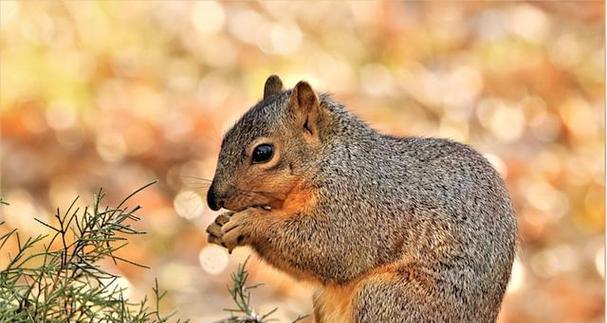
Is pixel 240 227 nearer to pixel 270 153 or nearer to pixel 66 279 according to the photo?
pixel 270 153

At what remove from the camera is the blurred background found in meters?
4.49

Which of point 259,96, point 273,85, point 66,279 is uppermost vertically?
point 259,96

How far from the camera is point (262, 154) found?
2350 mm

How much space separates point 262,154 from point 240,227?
0.15 metres

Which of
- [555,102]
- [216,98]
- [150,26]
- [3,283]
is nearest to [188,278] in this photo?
[216,98]

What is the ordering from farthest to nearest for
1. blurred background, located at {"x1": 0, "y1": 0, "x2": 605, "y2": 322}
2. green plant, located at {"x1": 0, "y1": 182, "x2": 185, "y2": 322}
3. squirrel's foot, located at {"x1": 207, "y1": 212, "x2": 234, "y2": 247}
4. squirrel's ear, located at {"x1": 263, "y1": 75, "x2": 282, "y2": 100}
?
blurred background, located at {"x1": 0, "y1": 0, "x2": 605, "y2": 322} < squirrel's ear, located at {"x1": 263, "y1": 75, "x2": 282, "y2": 100} < squirrel's foot, located at {"x1": 207, "y1": 212, "x2": 234, "y2": 247} < green plant, located at {"x1": 0, "y1": 182, "x2": 185, "y2": 322}

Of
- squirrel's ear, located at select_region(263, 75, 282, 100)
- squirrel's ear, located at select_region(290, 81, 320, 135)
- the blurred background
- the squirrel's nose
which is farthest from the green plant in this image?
the blurred background

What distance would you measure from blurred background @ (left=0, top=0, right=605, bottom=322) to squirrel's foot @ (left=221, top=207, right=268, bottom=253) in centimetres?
173

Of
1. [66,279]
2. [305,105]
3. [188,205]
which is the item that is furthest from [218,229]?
[188,205]

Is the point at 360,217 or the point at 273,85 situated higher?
the point at 273,85

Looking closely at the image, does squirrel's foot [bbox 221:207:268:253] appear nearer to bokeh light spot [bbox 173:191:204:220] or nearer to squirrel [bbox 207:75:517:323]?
squirrel [bbox 207:75:517:323]

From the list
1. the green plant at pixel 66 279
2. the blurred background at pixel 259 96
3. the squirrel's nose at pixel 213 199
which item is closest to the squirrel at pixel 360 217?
the squirrel's nose at pixel 213 199

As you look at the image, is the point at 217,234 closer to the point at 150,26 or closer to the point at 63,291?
the point at 63,291

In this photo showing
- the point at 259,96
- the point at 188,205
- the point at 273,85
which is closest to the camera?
the point at 273,85
